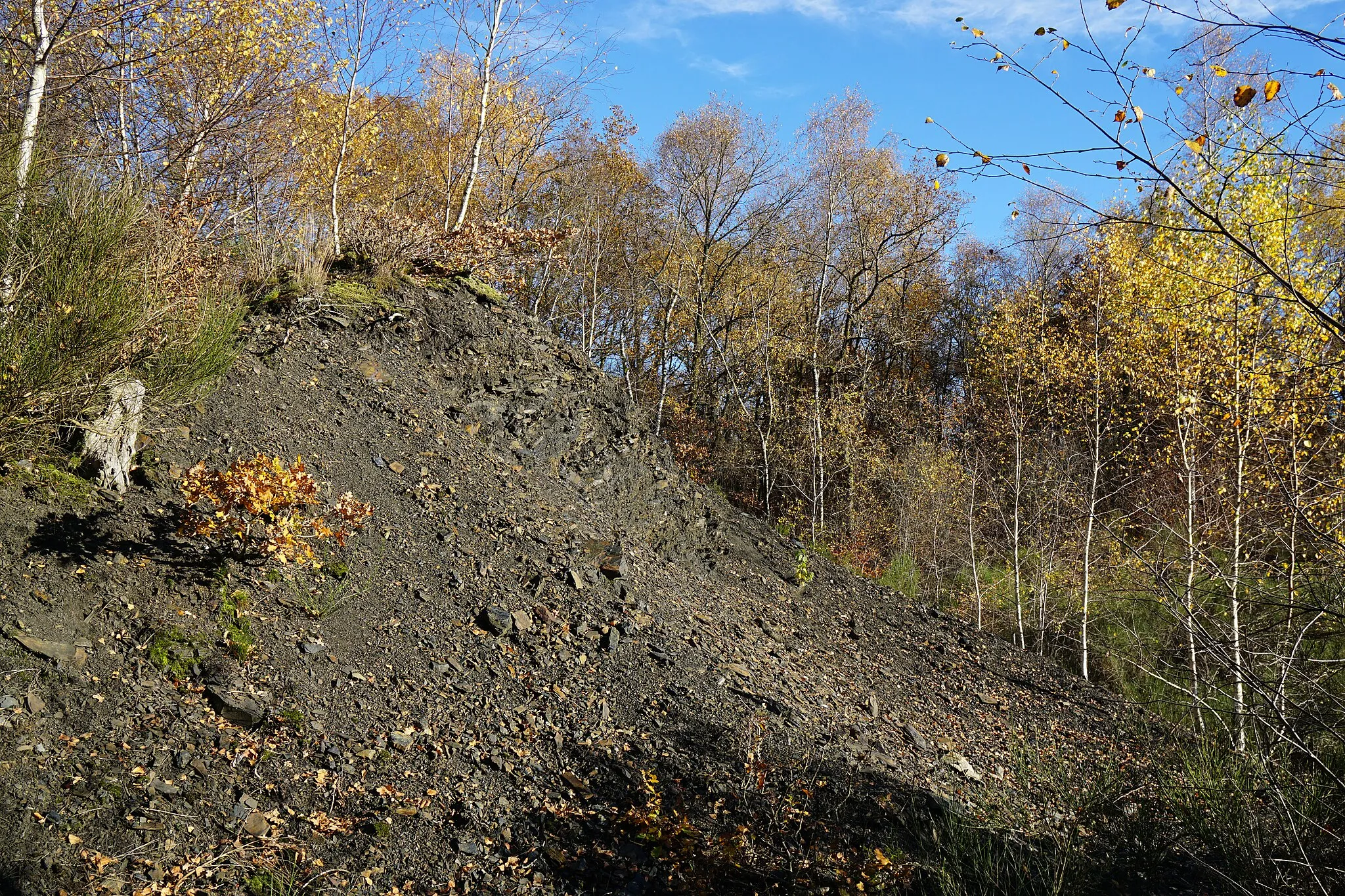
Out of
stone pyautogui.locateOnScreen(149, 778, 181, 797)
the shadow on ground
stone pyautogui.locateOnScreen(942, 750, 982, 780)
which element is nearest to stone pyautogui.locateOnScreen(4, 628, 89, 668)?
stone pyautogui.locateOnScreen(149, 778, 181, 797)

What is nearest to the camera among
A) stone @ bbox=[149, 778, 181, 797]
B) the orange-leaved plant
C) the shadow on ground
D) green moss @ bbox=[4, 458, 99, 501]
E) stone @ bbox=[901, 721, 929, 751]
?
stone @ bbox=[149, 778, 181, 797]

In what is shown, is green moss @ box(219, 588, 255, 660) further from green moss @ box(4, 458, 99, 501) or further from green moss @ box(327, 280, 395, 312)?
green moss @ box(327, 280, 395, 312)

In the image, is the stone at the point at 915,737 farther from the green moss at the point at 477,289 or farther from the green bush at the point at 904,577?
the green moss at the point at 477,289

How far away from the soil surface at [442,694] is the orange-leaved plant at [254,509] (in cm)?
23

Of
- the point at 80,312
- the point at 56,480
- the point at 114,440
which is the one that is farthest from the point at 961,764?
the point at 80,312

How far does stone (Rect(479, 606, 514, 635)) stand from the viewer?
4.75 meters

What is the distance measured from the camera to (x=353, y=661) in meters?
4.11

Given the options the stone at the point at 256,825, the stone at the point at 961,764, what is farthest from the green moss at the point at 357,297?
the stone at the point at 961,764

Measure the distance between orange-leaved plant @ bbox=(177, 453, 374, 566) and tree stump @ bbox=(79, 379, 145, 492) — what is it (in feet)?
1.89

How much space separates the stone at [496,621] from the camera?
15.6 ft

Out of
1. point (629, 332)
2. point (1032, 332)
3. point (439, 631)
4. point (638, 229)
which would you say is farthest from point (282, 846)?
point (638, 229)

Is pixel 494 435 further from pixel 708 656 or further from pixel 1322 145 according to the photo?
pixel 1322 145

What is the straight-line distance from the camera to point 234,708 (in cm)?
351

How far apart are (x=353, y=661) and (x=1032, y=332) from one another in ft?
43.4
